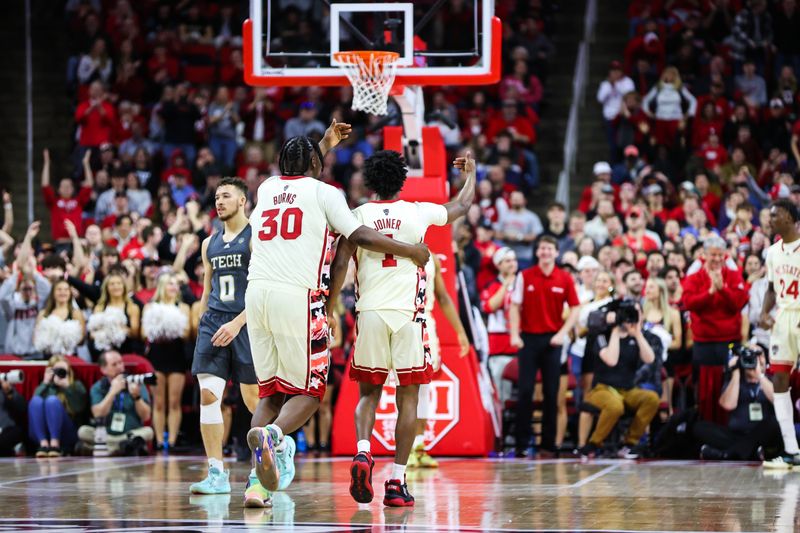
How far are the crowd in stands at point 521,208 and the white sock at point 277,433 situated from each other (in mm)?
6007

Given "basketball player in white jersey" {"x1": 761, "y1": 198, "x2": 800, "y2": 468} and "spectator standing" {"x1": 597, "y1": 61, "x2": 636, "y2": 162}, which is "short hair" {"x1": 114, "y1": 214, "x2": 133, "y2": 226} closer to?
"spectator standing" {"x1": 597, "y1": 61, "x2": 636, "y2": 162}

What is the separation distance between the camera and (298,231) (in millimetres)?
8719

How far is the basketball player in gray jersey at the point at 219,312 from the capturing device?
1000 centimetres

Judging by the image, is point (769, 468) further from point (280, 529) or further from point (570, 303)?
point (280, 529)

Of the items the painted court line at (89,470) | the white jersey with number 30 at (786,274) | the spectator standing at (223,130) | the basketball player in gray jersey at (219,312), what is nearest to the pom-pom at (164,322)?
the painted court line at (89,470)

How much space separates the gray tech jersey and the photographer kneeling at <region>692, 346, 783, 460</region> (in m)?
6.01

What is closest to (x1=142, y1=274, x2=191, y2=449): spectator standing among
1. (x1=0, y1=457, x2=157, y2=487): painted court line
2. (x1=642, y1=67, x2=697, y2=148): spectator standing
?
(x1=0, y1=457, x2=157, y2=487): painted court line

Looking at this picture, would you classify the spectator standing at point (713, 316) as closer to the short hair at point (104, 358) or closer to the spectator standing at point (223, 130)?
the short hair at point (104, 358)

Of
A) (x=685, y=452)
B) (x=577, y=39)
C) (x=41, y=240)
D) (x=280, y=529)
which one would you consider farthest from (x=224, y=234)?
(x=577, y=39)

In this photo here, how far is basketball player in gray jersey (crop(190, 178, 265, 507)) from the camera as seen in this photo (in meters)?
10.0

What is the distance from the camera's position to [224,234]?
33.6 feet

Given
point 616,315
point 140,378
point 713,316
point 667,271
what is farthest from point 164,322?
point 713,316

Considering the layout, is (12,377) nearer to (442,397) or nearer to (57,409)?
(57,409)

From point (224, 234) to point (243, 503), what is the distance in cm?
214
